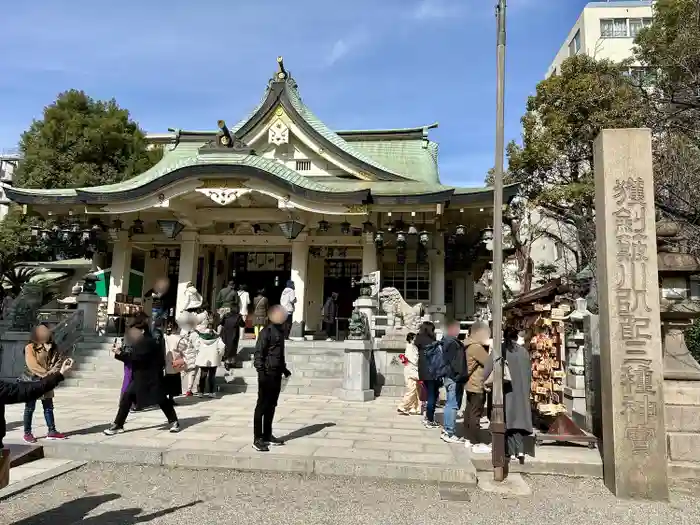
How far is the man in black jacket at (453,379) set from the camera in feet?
22.8

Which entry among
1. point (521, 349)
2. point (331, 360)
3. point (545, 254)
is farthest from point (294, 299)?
point (545, 254)

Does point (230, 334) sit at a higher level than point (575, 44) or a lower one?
lower

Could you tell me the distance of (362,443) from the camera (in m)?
6.73

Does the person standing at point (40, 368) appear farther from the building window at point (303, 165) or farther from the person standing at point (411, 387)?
the building window at point (303, 165)

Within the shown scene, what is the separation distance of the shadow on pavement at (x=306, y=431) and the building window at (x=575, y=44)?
3750cm

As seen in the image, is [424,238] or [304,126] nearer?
[424,238]

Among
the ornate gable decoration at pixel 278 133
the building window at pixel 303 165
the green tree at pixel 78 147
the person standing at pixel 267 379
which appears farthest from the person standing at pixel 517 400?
the green tree at pixel 78 147

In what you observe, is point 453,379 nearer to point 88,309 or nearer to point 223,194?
point 223,194

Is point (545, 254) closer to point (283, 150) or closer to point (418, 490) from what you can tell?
point (283, 150)

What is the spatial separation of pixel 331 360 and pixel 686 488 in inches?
302

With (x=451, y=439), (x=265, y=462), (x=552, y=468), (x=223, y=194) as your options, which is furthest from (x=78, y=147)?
(x=552, y=468)

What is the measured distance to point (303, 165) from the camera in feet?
57.8

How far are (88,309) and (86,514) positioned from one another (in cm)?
1082

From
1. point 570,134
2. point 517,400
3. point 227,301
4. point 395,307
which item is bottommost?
point 517,400
